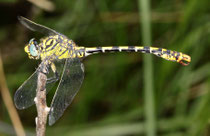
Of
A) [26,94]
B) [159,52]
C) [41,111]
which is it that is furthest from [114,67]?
[41,111]

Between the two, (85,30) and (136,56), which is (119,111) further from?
(85,30)

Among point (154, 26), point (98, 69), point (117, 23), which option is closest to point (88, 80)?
point (98, 69)

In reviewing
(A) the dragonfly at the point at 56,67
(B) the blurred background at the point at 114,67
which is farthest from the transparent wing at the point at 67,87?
(B) the blurred background at the point at 114,67

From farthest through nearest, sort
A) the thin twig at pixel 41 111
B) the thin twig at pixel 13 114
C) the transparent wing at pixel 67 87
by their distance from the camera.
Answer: the thin twig at pixel 13 114 < the transparent wing at pixel 67 87 < the thin twig at pixel 41 111

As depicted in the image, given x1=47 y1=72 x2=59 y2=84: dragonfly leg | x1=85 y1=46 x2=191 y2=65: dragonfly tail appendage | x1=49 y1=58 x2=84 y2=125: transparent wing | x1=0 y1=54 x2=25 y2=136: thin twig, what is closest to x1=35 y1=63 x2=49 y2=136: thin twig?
x1=49 y1=58 x2=84 y2=125: transparent wing

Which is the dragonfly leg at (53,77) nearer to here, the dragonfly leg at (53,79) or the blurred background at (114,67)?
the dragonfly leg at (53,79)

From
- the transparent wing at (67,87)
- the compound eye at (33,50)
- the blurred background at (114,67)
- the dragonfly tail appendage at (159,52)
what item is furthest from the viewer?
the blurred background at (114,67)

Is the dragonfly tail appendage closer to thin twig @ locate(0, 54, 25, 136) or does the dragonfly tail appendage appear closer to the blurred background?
the blurred background

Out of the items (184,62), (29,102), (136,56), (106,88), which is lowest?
(29,102)
